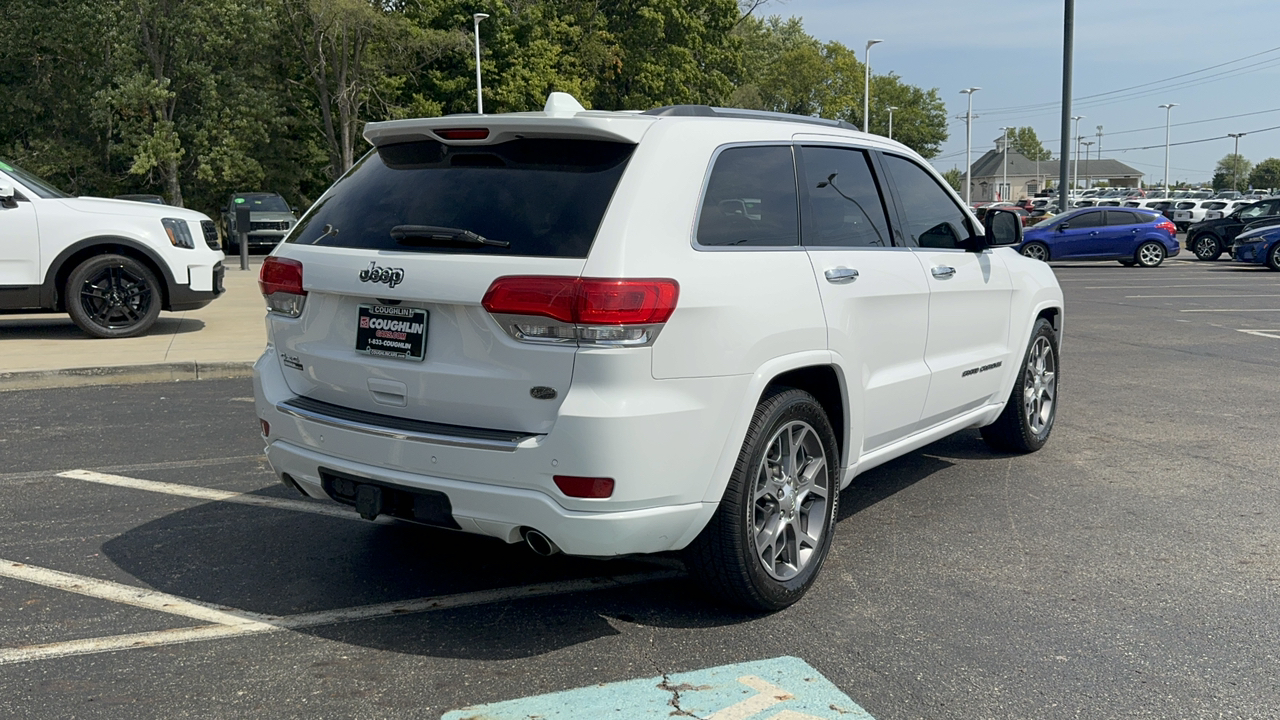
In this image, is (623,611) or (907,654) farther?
(623,611)

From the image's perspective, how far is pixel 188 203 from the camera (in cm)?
4556

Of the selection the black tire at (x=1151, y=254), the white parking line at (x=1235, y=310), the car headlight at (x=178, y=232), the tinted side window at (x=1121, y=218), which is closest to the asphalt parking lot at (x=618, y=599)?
the car headlight at (x=178, y=232)

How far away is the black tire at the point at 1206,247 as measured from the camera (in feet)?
98.3

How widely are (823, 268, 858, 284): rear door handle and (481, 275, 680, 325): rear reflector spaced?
0.98 meters

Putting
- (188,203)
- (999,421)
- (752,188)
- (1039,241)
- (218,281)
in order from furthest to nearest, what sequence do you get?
(188,203) < (1039,241) < (218,281) < (999,421) < (752,188)

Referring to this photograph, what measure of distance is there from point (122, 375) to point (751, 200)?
22.3 ft

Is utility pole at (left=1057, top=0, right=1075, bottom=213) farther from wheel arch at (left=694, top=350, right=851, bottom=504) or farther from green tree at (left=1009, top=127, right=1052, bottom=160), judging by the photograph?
green tree at (left=1009, top=127, right=1052, bottom=160)

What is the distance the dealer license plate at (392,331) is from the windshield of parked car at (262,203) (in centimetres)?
2913

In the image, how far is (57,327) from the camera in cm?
1209

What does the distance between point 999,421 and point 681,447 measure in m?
3.49

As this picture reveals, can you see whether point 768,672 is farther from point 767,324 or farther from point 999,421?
point 999,421

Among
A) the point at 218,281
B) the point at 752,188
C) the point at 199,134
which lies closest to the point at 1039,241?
the point at 218,281

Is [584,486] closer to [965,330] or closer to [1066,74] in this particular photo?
[965,330]

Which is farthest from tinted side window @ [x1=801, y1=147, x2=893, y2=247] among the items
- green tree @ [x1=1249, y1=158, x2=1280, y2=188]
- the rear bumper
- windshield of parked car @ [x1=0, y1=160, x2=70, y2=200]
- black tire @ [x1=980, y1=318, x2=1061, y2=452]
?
green tree @ [x1=1249, y1=158, x2=1280, y2=188]
